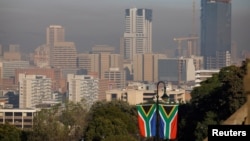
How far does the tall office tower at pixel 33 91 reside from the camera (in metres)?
130

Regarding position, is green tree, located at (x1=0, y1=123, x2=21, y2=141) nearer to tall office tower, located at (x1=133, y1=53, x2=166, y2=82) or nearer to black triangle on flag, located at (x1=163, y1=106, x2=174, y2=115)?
black triangle on flag, located at (x1=163, y1=106, x2=174, y2=115)

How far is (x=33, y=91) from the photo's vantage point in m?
136

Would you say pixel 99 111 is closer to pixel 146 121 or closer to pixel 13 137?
pixel 13 137

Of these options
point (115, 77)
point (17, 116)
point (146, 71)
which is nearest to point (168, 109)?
point (17, 116)

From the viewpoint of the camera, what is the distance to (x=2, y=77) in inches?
6924

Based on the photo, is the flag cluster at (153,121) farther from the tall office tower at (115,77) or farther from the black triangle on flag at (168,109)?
the tall office tower at (115,77)

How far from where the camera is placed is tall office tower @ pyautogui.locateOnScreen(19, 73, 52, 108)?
5138 inches

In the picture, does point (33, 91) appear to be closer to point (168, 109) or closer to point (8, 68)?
point (8, 68)

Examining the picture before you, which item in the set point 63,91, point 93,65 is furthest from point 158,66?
point 63,91

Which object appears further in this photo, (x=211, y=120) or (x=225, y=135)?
(x=211, y=120)

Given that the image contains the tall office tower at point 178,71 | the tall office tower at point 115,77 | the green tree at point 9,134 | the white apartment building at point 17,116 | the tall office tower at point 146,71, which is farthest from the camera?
the tall office tower at point 146,71

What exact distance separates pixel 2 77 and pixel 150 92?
80237 millimetres

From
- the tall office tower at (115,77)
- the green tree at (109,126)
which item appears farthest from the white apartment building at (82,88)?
the green tree at (109,126)

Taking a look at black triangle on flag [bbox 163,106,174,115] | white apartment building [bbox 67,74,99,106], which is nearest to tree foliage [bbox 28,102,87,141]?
black triangle on flag [bbox 163,106,174,115]
